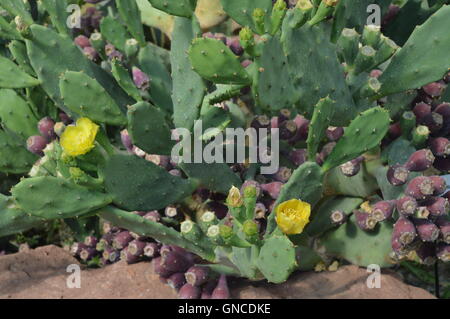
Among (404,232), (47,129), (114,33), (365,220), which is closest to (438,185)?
(404,232)

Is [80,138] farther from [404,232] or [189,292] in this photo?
[404,232]

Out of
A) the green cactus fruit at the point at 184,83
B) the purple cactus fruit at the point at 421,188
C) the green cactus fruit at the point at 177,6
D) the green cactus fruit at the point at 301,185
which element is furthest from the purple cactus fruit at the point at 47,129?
the purple cactus fruit at the point at 421,188

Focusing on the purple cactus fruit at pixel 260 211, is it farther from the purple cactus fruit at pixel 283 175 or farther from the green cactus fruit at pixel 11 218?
the green cactus fruit at pixel 11 218

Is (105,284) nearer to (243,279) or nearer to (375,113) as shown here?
(243,279)

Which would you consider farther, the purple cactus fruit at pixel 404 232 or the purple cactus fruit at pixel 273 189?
the purple cactus fruit at pixel 273 189

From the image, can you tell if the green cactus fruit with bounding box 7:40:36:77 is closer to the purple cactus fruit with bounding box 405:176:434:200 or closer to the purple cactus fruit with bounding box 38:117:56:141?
the purple cactus fruit with bounding box 38:117:56:141

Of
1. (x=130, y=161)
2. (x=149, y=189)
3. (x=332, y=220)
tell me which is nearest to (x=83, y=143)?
(x=130, y=161)
